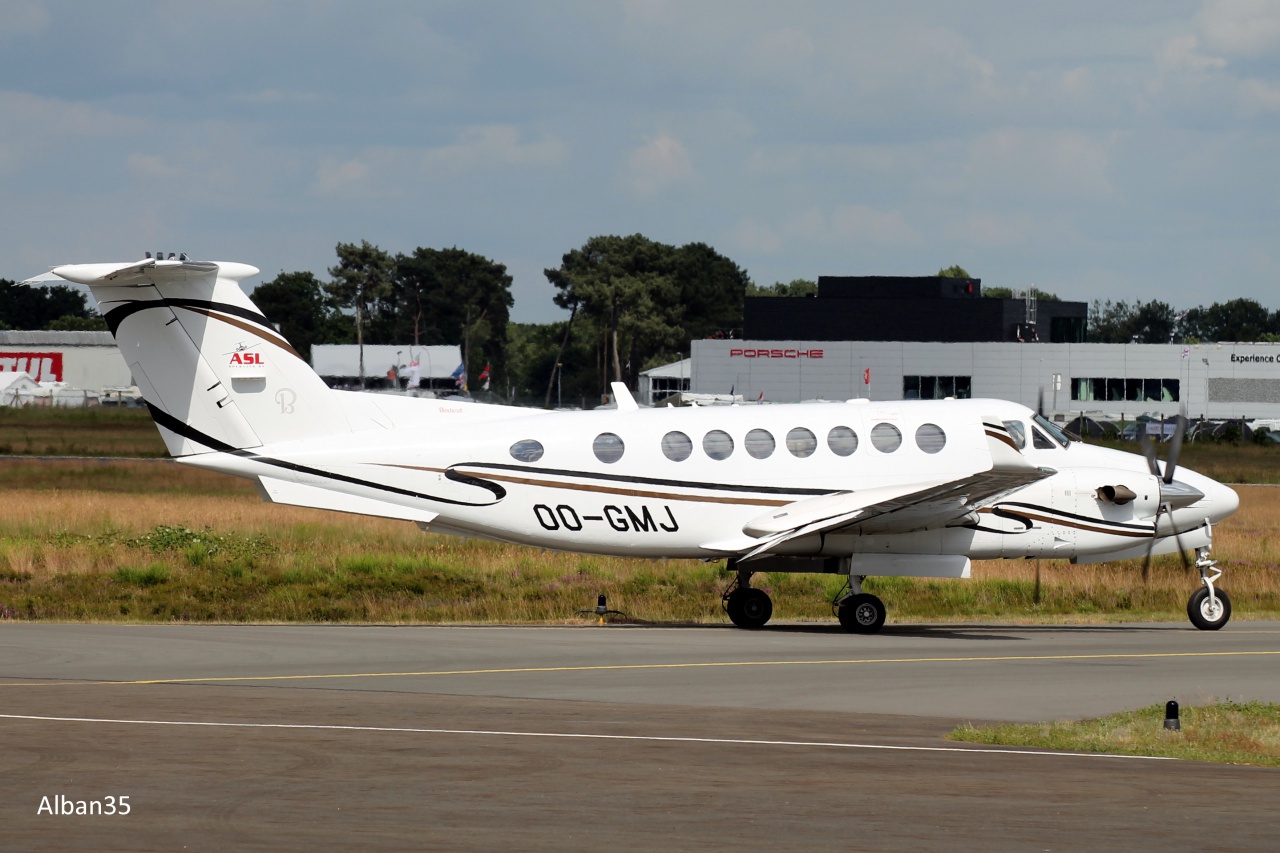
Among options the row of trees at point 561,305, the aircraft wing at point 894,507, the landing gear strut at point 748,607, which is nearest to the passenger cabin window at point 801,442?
the aircraft wing at point 894,507

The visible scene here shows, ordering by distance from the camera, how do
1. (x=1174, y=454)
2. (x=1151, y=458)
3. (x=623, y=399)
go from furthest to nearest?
(x=623, y=399) → (x=1174, y=454) → (x=1151, y=458)

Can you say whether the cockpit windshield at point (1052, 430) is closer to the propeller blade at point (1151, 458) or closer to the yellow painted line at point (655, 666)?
the propeller blade at point (1151, 458)

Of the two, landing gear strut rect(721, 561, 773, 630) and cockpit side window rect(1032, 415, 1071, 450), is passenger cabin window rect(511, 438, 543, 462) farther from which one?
cockpit side window rect(1032, 415, 1071, 450)

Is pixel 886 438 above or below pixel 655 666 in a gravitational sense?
above

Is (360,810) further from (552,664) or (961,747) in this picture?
(552,664)

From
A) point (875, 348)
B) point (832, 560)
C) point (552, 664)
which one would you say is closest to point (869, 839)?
point (552, 664)

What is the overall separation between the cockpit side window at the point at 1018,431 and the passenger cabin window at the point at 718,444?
4.32 m

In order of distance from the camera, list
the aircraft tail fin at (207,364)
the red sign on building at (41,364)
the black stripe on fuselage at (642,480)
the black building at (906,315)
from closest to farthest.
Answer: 1. the aircraft tail fin at (207,364)
2. the black stripe on fuselage at (642,480)
3. the black building at (906,315)
4. the red sign on building at (41,364)

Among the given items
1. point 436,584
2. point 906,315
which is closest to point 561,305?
point 906,315

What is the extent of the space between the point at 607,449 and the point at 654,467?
748 millimetres

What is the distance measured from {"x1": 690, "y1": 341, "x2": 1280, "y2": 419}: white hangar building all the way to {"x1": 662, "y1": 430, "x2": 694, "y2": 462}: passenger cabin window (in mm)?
80895

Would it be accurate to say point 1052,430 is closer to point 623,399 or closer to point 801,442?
point 801,442

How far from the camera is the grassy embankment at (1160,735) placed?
501 inches

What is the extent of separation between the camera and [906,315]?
4309 inches
